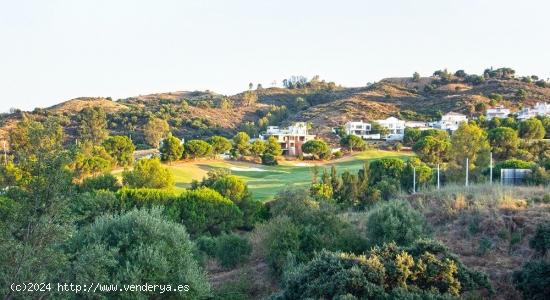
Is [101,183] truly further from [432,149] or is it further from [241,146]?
[241,146]

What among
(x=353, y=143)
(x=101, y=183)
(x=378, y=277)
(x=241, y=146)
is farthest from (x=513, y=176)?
(x=241, y=146)

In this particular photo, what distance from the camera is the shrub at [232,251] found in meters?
17.9

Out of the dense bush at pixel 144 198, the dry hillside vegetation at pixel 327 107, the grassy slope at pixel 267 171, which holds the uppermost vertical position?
the dry hillside vegetation at pixel 327 107

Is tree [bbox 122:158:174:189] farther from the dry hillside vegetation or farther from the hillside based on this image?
the dry hillside vegetation

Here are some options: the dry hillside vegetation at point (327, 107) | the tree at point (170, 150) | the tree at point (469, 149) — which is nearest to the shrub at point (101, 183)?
the tree at point (170, 150)

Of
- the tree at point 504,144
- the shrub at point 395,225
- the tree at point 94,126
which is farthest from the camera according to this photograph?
the tree at point 94,126

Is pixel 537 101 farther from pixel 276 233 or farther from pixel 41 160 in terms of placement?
pixel 41 160

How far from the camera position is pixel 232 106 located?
105 meters

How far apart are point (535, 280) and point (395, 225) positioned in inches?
172

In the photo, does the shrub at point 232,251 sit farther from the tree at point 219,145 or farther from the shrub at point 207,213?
the tree at point 219,145

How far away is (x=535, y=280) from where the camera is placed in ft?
34.6

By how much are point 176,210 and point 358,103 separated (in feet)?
239

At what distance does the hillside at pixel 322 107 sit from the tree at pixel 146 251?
5902cm

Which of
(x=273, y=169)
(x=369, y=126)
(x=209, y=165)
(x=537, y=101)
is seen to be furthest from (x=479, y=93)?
(x=209, y=165)
